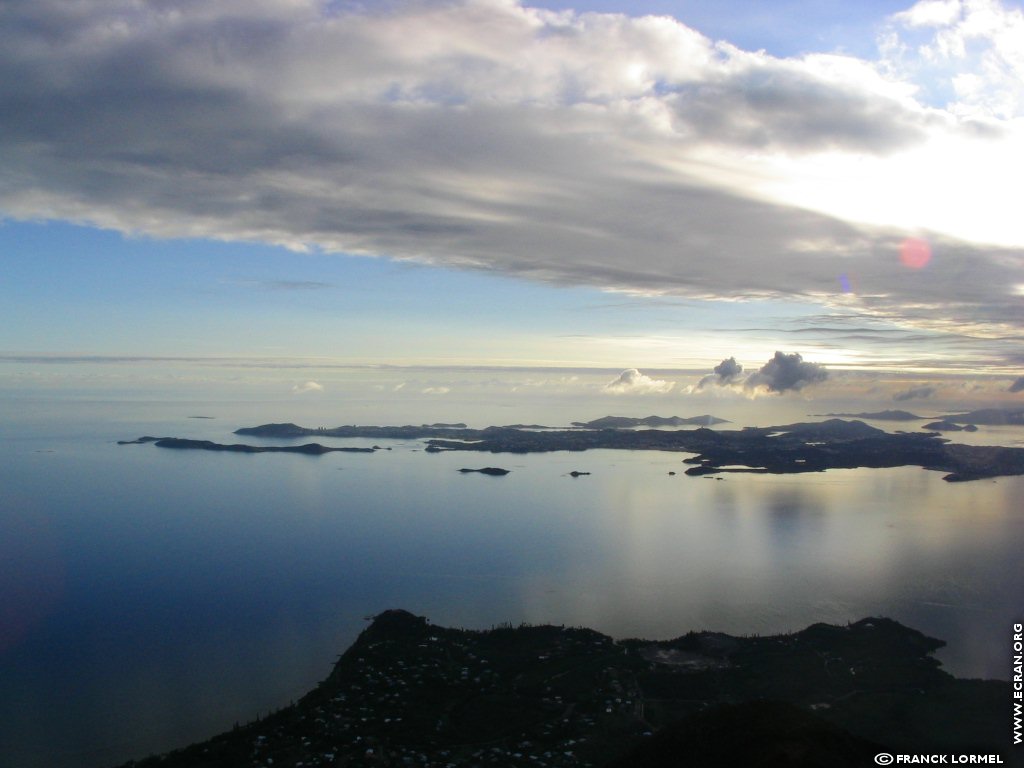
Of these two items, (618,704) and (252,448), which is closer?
(618,704)

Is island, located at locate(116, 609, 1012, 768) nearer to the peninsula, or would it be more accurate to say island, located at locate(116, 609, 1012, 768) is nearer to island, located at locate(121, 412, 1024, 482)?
island, located at locate(121, 412, 1024, 482)

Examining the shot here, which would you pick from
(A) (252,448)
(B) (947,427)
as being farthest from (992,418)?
(A) (252,448)

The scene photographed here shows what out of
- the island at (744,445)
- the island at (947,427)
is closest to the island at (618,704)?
the island at (744,445)

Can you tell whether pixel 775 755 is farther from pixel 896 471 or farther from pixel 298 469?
pixel 896 471

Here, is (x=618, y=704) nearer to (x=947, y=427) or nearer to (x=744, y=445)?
(x=744, y=445)

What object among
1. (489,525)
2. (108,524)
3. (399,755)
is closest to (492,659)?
(399,755)

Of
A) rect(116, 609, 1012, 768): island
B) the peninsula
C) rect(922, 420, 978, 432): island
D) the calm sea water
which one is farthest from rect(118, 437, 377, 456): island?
rect(922, 420, 978, 432): island
